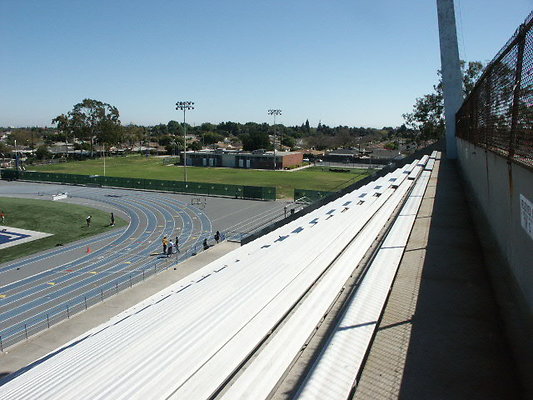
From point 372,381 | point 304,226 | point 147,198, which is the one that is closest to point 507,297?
point 372,381

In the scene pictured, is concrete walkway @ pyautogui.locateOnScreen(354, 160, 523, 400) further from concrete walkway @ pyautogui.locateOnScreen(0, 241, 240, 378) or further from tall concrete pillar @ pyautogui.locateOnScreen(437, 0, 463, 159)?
tall concrete pillar @ pyautogui.locateOnScreen(437, 0, 463, 159)

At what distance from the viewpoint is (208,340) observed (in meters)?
4.31

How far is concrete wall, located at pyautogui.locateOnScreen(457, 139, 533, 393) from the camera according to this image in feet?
13.6

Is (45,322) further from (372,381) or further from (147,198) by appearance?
(147,198)

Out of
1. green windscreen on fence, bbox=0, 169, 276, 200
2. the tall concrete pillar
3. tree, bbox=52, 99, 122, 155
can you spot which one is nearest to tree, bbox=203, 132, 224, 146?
tree, bbox=52, 99, 122, 155

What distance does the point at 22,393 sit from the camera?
363 centimetres

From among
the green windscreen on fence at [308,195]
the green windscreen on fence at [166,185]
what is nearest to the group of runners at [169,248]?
the green windscreen on fence at [308,195]

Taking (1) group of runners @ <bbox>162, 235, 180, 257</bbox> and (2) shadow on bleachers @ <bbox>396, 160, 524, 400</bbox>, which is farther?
(1) group of runners @ <bbox>162, 235, 180, 257</bbox>

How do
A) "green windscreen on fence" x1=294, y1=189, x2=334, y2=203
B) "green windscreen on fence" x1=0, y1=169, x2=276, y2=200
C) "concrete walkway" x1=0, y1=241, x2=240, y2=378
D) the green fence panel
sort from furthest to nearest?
the green fence panel → "green windscreen on fence" x1=0, y1=169, x2=276, y2=200 → "green windscreen on fence" x1=294, y1=189, x2=334, y2=203 → "concrete walkway" x1=0, y1=241, x2=240, y2=378

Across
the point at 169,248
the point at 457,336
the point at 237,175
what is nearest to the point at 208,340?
the point at 457,336

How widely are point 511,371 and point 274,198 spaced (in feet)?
112

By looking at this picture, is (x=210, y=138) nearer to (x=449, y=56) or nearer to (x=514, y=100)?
(x=449, y=56)

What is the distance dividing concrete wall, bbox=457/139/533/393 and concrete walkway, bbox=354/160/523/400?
142 mm

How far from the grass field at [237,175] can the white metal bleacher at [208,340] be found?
33.6 metres
